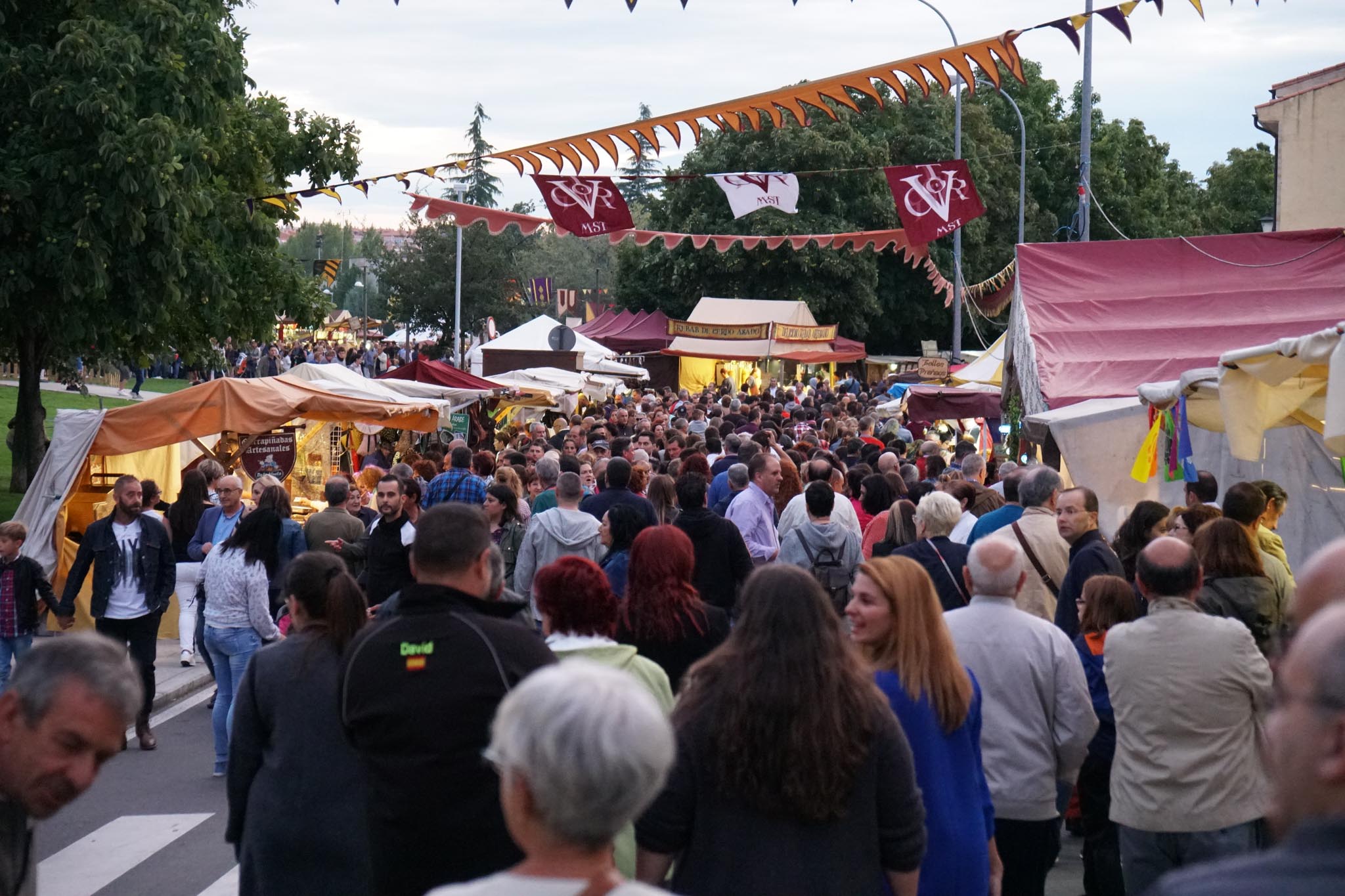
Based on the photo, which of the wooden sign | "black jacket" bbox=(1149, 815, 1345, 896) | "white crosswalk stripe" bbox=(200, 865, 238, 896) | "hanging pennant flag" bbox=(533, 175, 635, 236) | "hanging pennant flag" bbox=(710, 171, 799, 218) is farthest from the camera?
the wooden sign

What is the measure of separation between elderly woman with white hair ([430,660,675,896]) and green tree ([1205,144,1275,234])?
78.3 metres

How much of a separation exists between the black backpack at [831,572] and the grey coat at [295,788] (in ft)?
15.1

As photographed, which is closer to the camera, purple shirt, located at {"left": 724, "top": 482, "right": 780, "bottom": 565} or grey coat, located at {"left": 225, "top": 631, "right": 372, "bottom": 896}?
grey coat, located at {"left": 225, "top": 631, "right": 372, "bottom": 896}

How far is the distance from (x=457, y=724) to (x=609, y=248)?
121m

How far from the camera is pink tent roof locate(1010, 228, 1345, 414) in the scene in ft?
42.7

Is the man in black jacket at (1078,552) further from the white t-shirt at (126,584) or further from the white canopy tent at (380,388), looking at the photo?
the white canopy tent at (380,388)

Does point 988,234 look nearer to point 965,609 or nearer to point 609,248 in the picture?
point 965,609

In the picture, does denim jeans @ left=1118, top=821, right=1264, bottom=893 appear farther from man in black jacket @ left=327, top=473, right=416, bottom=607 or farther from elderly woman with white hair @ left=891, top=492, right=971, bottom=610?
man in black jacket @ left=327, top=473, right=416, bottom=607

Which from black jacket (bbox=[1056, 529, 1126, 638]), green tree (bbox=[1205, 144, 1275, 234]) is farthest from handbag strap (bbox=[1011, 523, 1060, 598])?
green tree (bbox=[1205, 144, 1275, 234])

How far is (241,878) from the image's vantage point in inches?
180

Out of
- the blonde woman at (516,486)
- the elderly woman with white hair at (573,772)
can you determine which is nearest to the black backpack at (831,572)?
the blonde woman at (516,486)

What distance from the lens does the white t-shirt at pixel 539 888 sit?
7.04ft

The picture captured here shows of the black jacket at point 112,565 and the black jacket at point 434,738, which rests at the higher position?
the black jacket at point 434,738

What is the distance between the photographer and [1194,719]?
494cm
